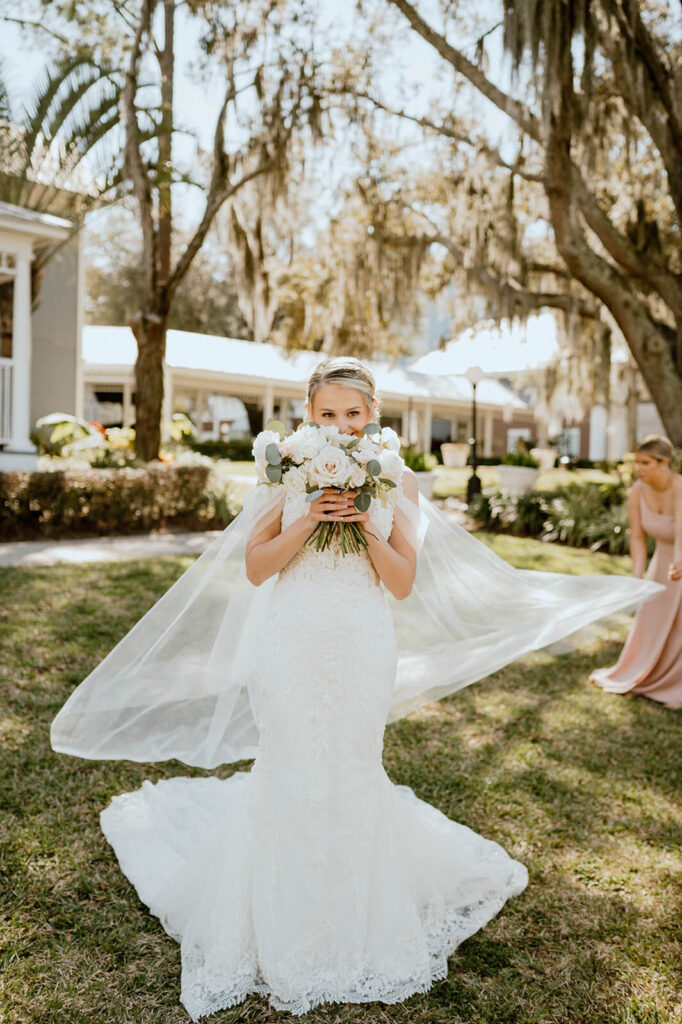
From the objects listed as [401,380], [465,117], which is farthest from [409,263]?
[401,380]

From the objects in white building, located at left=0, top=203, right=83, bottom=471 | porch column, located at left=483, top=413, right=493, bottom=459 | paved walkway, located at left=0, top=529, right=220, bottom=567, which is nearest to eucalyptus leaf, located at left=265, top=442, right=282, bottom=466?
paved walkway, located at left=0, top=529, right=220, bottom=567

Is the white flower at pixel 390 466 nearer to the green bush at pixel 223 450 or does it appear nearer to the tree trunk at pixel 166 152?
the tree trunk at pixel 166 152

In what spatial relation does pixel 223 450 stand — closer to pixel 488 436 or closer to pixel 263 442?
pixel 488 436

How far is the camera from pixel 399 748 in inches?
177

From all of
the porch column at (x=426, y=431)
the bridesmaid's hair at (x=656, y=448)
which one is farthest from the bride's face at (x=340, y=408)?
the porch column at (x=426, y=431)

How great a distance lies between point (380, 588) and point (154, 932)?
1.48 m

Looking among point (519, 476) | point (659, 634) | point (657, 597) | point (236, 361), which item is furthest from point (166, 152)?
point (236, 361)

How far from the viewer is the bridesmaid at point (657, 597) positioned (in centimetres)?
538

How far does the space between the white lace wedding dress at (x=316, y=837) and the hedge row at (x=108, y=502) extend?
27.9ft

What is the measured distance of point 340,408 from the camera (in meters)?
2.58

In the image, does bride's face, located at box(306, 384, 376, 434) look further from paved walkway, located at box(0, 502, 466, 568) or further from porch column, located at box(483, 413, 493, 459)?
porch column, located at box(483, 413, 493, 459)

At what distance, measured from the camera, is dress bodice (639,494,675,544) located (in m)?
5.43

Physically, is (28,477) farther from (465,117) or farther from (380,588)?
(465,117)

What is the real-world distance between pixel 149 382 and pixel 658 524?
8.99m
